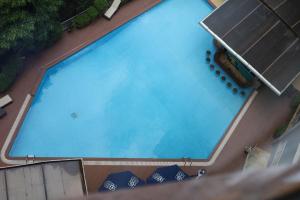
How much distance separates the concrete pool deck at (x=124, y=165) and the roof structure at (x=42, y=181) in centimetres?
338

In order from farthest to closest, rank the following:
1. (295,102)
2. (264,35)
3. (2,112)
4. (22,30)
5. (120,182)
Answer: (295,102), (264,35), (2,112), (22,30), (120,182)

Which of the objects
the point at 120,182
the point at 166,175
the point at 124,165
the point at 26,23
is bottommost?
the point at 166,175

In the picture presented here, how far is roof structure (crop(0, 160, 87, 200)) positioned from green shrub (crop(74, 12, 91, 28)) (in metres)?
8.85

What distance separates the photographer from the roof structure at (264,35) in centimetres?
1878

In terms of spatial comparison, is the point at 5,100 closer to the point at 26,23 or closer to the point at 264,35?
the point at 26,23

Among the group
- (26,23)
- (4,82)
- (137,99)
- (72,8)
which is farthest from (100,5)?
(4,82)

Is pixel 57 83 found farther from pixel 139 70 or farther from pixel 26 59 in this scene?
pixel 139 70

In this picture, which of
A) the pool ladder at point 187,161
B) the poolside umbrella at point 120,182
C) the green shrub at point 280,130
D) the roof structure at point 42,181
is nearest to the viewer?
the roof structure at point 42,181

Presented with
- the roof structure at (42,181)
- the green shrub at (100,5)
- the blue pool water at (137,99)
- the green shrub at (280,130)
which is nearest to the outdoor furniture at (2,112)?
the blue pool water at (137,99)

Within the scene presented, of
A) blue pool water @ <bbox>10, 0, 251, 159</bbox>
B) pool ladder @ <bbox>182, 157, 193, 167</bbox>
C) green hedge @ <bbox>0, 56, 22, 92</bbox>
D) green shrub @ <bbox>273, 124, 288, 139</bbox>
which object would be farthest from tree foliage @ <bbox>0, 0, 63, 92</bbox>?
green shrub @ <bbox>273, 124, 288, 139</bbox>

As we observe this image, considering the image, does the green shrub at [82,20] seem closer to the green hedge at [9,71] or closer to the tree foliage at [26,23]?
the tree foliage at [26,23]

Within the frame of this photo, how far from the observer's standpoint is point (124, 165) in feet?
60.7

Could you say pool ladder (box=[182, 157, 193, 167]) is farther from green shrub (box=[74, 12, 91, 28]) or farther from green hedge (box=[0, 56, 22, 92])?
green hedge (box=[0, 56, 22, 92])

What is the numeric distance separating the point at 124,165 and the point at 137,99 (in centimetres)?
353
